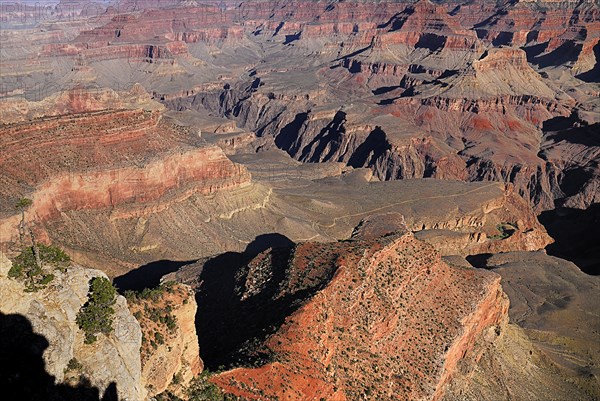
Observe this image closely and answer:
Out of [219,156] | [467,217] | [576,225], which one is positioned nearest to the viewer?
[219,156]

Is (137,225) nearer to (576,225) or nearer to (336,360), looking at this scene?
(336,360)

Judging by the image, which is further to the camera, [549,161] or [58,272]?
[549,161]

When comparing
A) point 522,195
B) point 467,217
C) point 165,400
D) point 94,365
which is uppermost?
point 94,365

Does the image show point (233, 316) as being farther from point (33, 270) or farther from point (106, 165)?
point (106, 165)

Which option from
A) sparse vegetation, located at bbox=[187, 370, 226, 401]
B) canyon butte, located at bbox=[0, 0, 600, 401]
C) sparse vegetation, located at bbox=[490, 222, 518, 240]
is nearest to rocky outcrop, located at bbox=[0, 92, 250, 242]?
canyon butte, located at bbox=[0, 0, 600, 401]

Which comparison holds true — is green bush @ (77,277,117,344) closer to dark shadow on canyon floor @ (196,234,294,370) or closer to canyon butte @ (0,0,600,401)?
canyon butte @ (0,0,600,401)

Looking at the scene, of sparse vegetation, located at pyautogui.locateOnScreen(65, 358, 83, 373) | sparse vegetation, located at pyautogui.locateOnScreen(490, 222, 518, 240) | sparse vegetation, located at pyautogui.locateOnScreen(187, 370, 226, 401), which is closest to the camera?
sparse vegetation, located at pyautogui.locateOnScreen(65, 358, 83, 373)

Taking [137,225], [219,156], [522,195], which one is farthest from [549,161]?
[137,225]
